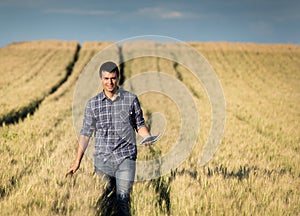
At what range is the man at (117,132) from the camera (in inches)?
168

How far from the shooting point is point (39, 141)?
7598 mm

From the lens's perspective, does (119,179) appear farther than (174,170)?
No

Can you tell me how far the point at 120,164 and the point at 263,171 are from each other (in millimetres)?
2959

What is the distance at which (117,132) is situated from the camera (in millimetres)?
4340

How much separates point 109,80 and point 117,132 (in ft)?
2.11

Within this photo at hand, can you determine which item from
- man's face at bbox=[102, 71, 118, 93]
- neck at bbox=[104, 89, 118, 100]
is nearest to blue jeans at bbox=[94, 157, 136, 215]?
neck at bbox=[104, 89, 118, 100]

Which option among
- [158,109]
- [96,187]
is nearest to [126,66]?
A: [158,109]

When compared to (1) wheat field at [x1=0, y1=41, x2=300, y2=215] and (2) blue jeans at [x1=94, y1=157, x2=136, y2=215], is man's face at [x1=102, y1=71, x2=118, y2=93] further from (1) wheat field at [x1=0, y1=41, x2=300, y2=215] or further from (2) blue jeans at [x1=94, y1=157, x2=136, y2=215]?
(1) wheat field at [x1=0, y1=41, x2=300, y2=215]

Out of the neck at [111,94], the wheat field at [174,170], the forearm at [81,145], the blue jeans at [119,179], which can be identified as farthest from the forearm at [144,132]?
the wheat field at [174,170]

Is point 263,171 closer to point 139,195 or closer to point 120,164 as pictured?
point 139,195

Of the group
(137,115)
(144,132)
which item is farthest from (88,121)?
(144,132)

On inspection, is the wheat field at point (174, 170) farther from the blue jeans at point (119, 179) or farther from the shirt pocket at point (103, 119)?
the shirt pocket at point (103, 119)

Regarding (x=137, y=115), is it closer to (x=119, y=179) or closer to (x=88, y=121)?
(x=88, y=121)

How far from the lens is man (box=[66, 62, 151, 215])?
4.27m
